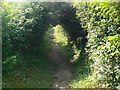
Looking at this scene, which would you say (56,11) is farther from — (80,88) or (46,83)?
(80,88)

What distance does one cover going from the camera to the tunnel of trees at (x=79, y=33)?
4426 mm

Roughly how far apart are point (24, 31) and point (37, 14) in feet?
7.40

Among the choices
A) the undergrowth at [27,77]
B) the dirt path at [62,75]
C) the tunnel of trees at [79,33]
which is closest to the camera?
the tunnel of trees at [79,33]

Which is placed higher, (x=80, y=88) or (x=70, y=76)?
(x=70, y=76)

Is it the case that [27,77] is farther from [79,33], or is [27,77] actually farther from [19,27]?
[79,33]

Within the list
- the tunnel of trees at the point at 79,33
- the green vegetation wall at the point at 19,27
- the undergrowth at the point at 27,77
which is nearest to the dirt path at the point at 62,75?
the undergrowth at the point at 27,77

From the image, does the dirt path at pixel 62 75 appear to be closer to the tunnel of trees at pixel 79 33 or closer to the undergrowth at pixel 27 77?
the undergrowth at pixel 27 77

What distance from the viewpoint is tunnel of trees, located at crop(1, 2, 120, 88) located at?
4426 mm

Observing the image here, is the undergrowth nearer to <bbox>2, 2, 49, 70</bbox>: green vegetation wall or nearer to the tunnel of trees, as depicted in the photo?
the tunnel of trees

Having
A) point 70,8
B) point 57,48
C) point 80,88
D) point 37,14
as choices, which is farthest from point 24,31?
point 57,48

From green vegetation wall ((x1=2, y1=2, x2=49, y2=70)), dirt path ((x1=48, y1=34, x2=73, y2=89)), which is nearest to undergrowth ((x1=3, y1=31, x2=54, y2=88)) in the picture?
dirt path ((x1=48, y1=34, x2=73, y2=89))

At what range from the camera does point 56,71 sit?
30.2ft

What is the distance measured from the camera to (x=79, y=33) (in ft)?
32.8

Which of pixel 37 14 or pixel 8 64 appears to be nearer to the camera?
pixel 8 64
